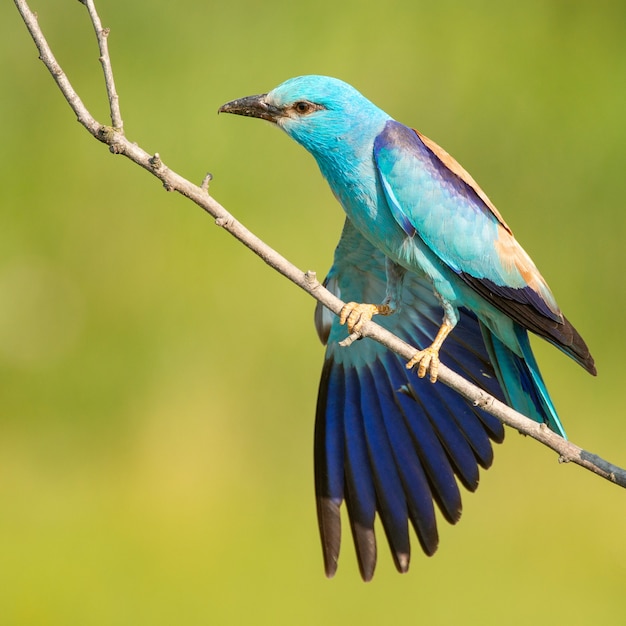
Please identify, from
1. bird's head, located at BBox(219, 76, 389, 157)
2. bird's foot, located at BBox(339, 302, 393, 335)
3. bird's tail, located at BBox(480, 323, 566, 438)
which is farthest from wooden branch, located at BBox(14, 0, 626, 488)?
bird's head, located at BBox(219, 76, 389, 157)

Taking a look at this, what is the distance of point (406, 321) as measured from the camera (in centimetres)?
355

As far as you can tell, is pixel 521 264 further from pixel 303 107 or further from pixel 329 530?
pixel 329 530

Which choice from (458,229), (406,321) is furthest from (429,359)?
(406,321)

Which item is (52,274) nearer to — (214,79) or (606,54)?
(214,79)

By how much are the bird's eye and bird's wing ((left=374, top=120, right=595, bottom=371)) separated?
8.2 inches

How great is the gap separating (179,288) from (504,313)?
2242mm

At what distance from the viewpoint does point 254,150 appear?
4961 millimetres

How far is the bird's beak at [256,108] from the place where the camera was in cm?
300

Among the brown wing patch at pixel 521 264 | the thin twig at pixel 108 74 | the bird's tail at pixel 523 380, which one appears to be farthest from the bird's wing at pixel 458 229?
the thin twig at pixel 108 74

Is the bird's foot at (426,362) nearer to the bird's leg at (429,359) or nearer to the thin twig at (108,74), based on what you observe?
the bird's leg at (429,359)

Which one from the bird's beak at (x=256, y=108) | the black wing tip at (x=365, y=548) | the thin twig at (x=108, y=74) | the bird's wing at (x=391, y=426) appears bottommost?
the black wing tip at (x=365, y=548)

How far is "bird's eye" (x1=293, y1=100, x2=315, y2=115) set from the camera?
2998mm

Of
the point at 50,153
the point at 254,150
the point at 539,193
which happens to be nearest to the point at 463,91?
the point at 539,193

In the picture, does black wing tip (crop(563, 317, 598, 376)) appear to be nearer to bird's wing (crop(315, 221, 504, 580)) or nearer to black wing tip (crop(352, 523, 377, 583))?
bird's wing (crop(315, 221, 504, 580))
